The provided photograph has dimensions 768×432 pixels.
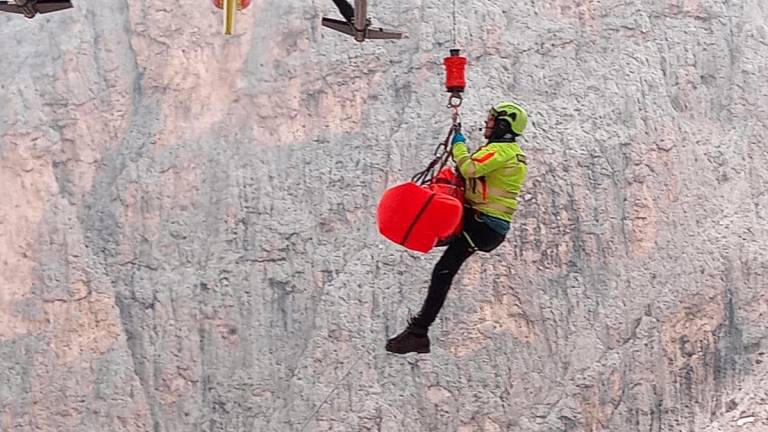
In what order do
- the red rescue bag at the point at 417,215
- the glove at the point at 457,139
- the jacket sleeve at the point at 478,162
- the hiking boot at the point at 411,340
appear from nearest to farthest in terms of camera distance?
the red rescue bag at the point at 417,215 < the jacket sleeve at the point at 478,162 < the glove at the point at 457,139 < the hiking boot at the point at 411,340

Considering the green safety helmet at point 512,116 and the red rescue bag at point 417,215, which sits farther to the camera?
the green safety helmet at point 512,116

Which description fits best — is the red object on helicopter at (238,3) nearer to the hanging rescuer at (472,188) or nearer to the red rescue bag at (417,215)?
the hanging rescuer at (472,188)

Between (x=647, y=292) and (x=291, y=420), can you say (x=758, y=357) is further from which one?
(x=291, y=420)

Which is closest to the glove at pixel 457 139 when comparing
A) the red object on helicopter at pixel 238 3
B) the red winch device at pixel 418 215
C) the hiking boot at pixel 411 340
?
the red winch device at pixel 418 215

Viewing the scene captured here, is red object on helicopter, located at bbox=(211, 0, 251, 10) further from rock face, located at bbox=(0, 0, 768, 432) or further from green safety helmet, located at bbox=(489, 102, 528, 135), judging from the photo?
rock face, located at bbox=(0, 0, 768, 432)

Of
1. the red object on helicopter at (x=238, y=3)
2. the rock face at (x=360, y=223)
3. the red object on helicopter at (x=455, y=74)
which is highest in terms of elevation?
the red object on helicopter at (x=238, y=3)

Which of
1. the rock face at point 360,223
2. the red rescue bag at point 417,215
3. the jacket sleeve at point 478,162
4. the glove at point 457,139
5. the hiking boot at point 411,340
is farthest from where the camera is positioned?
the rock face at point 360,223

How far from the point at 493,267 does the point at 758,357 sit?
2.51 m

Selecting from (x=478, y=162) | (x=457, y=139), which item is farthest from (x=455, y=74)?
(x=478, y=162)

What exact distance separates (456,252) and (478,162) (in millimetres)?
433

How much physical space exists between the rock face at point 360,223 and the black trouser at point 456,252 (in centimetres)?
484

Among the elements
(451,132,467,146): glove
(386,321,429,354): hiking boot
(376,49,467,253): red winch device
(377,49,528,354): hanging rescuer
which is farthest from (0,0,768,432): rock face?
(376,49,467,253): red winch device

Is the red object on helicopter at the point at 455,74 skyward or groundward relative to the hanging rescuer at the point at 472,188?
skyward

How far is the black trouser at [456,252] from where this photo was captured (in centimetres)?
480
